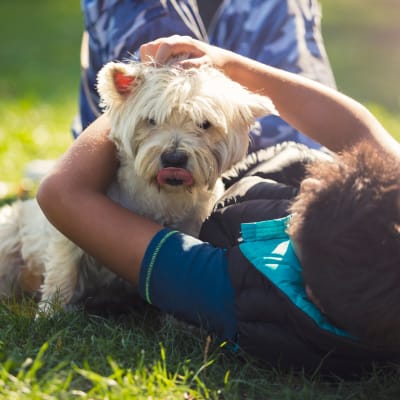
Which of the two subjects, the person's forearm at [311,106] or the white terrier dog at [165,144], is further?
the person's forearm at [311,106]

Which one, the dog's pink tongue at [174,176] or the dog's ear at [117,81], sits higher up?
the dog's ear at [117,81]

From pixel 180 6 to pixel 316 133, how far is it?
3.83 ft

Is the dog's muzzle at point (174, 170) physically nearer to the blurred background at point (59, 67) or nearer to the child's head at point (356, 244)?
the child's head at point (356, 244)

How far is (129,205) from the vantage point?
2988 mm

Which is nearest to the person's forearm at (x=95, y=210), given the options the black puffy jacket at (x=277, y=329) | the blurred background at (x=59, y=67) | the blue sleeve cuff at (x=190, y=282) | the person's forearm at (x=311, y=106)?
the blue sleeve cuff at (x=190, y=282)

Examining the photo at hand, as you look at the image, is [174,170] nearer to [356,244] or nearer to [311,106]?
[311,106]

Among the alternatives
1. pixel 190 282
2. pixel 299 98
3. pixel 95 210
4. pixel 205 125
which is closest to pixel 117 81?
pixel 205 125

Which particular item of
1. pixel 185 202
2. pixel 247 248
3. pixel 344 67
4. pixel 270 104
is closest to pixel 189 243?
pixel 247 248

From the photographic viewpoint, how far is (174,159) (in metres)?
2.68

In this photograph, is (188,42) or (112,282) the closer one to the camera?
(188,42)

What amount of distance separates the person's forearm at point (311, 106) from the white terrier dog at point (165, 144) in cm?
13

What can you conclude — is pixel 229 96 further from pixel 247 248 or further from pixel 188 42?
pixel 247 248

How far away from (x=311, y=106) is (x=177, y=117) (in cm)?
54

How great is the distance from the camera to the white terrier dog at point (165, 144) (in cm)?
271
